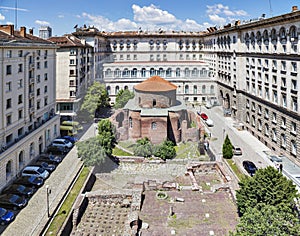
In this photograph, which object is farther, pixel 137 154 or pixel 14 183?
pixel 137 154

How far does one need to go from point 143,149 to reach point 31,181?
11.2m

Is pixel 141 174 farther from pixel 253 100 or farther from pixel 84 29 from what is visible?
pixel 84 29

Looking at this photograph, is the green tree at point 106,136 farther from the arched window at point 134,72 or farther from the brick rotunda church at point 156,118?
the arched window at point 134,72

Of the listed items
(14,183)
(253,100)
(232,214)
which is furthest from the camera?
(253,100)

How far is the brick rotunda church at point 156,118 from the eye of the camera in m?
33.2

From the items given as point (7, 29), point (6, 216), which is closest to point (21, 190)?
point (6, 216)

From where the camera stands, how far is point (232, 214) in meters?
20.8

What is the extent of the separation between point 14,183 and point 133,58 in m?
46.6

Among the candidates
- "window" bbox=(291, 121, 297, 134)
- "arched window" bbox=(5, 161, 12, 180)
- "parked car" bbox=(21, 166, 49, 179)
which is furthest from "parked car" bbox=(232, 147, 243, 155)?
"arched window" bbox=(5, 161, 12, 180)

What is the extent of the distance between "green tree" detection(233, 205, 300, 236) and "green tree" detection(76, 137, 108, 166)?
15.4 meters

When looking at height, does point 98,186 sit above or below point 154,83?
below

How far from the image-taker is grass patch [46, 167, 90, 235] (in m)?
18.3

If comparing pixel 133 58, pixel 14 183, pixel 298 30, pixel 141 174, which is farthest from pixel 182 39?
pixel 14 183

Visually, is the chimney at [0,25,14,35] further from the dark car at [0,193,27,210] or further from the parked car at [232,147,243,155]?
the parked car at [232,147,243,155]
